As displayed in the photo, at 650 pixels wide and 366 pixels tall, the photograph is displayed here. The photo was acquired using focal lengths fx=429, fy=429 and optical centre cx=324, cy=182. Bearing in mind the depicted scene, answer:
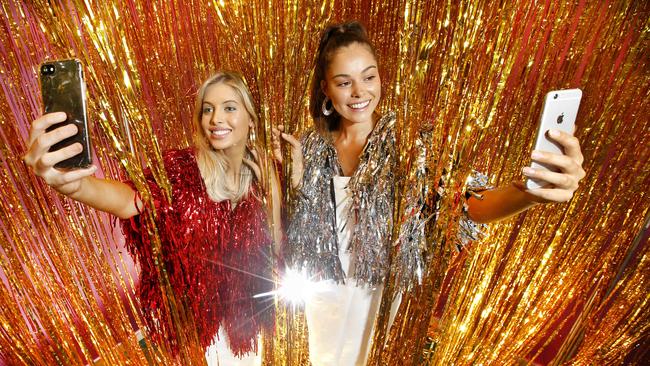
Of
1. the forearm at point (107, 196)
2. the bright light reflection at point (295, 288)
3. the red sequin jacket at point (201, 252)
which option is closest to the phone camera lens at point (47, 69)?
the forearm at point (107, 196)

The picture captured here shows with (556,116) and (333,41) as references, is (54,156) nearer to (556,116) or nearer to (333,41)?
(333,41)

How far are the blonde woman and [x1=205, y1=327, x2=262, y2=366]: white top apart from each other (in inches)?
1.8

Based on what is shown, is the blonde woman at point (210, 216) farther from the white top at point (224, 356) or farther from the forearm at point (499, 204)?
the forearm at point (499, 204)

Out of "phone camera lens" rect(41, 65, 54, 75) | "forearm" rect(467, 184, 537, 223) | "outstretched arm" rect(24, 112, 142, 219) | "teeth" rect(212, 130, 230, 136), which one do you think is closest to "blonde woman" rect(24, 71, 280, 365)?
"teeth" rect(212, 130, 230, 136)

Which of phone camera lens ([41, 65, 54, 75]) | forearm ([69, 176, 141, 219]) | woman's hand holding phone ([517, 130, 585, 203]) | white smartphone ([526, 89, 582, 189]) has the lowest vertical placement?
woman's hand holding phone ([517, 130, 585, 203])

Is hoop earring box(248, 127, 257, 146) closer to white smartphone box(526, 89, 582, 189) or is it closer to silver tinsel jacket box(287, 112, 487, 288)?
silver tinsel jacket box(287, 112, 487, 288)

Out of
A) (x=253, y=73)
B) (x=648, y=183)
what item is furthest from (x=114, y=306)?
(x=648, y=183)

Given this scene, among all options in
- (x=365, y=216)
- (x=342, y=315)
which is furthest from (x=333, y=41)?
(x=342, y=315)

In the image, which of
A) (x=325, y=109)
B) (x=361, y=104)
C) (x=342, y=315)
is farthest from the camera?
(x=342, y=315)

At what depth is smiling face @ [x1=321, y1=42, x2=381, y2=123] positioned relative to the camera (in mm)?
781

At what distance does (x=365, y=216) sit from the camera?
2.76 feet

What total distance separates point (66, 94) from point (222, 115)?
292 millimetres

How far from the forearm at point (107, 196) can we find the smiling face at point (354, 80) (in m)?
0.41

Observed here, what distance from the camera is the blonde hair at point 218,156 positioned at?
0.81 meters
